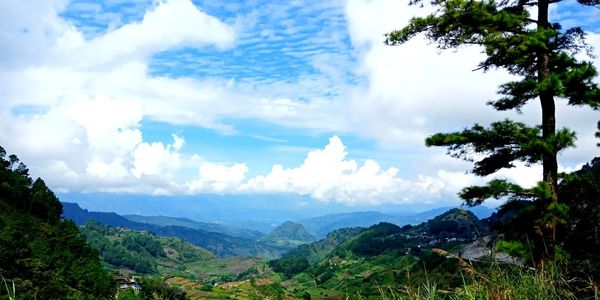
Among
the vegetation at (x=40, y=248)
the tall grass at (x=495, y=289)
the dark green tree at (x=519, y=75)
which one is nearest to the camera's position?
the tall grass at (x=495, y=289)

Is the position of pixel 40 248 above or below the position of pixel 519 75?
below

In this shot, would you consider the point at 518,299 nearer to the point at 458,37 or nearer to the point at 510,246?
the point at 510,246

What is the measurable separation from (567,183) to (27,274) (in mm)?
65895

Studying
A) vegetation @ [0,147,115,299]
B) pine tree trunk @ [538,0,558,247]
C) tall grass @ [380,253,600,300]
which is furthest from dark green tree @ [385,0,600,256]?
vegetation @ [0,147,115,299]

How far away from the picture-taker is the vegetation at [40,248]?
6081 cm

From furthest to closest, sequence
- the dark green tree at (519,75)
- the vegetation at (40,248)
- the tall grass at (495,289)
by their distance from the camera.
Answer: the vegetation at (40,248), the dark green tree at (519,75), the tall grass at (495,289)

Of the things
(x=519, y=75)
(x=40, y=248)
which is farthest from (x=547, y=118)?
(x=40, y=248)

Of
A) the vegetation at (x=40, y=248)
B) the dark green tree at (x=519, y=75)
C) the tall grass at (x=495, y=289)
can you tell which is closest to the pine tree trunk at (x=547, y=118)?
the dark green tree at (x=519, y=75)

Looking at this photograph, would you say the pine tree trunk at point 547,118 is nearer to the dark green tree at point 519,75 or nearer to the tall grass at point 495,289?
the dark green tree at point 519,75

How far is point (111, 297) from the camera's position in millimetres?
85938

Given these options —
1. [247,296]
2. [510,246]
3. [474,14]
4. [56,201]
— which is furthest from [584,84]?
[247,296]

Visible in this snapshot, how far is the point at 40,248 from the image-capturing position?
2879 inches

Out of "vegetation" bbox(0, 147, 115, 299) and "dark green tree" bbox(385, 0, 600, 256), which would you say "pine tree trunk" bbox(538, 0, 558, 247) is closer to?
"dark green tree" bbox(385, 0, 600, 256)

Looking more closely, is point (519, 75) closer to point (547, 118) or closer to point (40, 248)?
point (547, 118)
